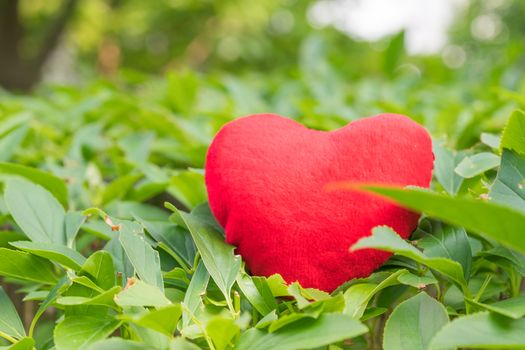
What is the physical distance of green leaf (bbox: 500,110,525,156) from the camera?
75 centimetres

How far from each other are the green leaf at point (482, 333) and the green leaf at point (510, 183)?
0.53 ft

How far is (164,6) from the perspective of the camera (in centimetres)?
977

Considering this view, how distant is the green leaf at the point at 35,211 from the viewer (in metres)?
0.87

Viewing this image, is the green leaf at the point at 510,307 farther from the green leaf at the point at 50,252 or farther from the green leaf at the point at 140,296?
the green leaf at the point at 50,252

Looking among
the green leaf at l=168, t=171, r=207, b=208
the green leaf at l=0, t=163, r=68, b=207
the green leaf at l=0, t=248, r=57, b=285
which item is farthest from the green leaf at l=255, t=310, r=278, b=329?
the green leaf at l=0, t=163, r=68, b=207

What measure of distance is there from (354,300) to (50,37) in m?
6.43

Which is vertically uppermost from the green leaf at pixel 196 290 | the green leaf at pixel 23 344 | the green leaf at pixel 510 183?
the green leaf at pixel 510 183

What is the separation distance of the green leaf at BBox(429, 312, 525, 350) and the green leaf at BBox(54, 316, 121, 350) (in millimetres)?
361

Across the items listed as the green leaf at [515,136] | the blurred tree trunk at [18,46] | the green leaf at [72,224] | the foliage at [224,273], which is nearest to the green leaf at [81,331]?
the foliage at [224,273]

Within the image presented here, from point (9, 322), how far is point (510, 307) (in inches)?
24.1

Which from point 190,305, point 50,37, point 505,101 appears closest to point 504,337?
point 190,305

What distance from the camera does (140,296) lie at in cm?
65

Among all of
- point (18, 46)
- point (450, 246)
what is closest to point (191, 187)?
point (450, 246)

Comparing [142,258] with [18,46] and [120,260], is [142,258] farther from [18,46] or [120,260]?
[18,46]
